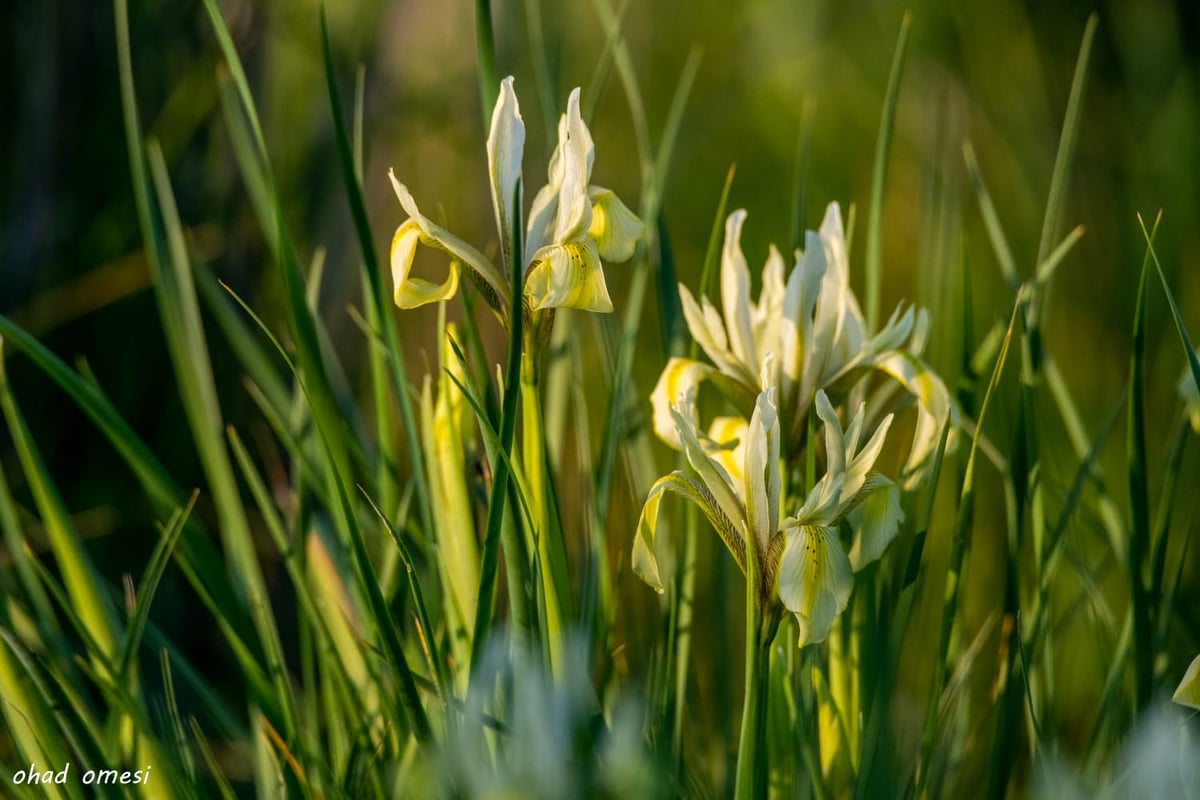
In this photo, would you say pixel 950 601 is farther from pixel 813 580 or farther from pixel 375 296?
pixel 375 296

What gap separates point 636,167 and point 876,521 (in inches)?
49.2

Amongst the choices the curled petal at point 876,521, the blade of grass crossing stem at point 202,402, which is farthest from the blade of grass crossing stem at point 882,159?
the blade of grass crossing stem at point 202,402

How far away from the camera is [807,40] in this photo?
174cm

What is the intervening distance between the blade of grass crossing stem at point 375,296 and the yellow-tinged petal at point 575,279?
12cm

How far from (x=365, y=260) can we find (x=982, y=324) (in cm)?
100

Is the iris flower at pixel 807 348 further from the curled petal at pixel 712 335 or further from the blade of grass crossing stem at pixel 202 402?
the blade of grass crossing stem at pixel 202 402

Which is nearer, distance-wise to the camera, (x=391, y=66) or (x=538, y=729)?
(x=538, y=729)

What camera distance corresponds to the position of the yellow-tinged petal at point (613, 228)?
1.66 ft

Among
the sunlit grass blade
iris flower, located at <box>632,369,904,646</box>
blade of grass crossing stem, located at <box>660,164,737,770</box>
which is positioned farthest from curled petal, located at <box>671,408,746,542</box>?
the sunlit grass blade

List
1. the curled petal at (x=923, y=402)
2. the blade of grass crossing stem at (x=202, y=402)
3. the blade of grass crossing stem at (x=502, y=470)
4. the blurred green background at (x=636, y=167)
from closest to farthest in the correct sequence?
the blade of grass crossing stem at (x=502, y=470) < the curled petal at (x=923, y=402) < the blade of grass crossing stem at (x=202, y=402) < the blurred green background at (x=636, y=167)

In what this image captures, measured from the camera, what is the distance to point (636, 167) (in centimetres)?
166

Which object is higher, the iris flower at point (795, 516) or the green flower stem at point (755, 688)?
the iris flower at point (795, 516)

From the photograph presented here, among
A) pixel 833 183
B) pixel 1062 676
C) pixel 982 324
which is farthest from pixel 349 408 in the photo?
pixel 833 183

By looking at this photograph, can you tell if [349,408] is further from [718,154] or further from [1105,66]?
[1105,66]
